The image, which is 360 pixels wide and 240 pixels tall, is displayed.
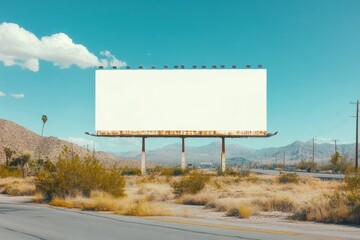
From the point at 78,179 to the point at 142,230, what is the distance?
1266cm

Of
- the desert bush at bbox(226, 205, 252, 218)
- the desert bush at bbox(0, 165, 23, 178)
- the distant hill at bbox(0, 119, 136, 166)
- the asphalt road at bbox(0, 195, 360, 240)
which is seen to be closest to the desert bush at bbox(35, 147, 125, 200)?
the asphalt road at bbox(0, 195, 360, 240)

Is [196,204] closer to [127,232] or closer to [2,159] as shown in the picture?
[127,232]

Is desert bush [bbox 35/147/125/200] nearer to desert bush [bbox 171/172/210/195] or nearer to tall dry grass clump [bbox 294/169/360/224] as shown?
desert bush [bbox 171/172/210/195]

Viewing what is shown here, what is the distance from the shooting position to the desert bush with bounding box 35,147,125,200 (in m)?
24.4

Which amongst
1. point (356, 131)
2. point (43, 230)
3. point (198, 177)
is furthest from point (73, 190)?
point (356, 131)

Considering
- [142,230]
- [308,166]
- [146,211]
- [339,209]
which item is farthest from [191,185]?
[308,166]

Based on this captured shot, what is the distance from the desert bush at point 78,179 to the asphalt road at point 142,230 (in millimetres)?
8211

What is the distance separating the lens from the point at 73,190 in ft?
80.3

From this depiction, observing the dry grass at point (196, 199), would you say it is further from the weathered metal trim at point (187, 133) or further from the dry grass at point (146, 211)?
the weathered metal trim at point (187, 133)

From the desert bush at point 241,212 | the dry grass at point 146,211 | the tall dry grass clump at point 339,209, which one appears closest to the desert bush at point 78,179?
the dry grass at point 146,211

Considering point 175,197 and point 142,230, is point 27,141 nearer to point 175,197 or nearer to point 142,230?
point 175,197

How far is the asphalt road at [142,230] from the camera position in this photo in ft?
37.9

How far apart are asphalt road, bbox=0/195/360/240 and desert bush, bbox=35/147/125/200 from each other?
821 cm

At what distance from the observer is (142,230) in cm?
1273
